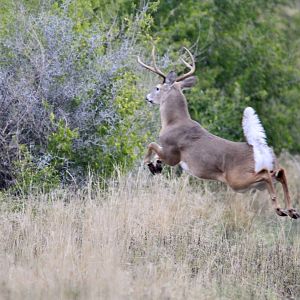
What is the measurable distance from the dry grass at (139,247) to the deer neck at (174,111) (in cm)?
91

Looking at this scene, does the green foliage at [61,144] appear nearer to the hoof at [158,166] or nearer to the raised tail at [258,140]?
the hoof at [158,166]

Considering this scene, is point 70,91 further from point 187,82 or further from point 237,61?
point 237,61

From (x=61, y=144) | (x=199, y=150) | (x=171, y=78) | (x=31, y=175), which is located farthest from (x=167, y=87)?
(x=31, y=175)

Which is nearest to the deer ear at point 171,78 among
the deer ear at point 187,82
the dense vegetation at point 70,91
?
the deer ear at point 187,82

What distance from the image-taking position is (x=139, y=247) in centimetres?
1107

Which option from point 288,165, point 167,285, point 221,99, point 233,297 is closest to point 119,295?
point 167,285

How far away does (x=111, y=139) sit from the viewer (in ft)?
42.3

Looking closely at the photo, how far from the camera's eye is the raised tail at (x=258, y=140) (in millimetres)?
10789

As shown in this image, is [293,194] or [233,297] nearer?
[233,297]

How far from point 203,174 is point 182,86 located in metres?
1.80

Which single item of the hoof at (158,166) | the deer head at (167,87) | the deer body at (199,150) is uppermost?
the deer head at (167,87)

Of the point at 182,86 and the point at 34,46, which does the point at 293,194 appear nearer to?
the point at 182,86

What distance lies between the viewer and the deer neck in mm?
12398

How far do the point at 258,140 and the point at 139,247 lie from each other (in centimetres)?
179
